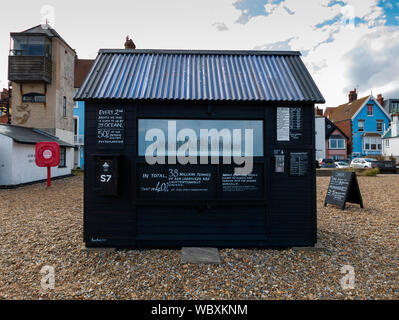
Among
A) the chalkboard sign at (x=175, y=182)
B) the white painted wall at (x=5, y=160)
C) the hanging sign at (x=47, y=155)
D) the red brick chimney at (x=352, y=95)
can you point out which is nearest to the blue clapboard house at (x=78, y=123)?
the hanging sign at (x=47, y=155)

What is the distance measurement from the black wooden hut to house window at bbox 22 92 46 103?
1905cm

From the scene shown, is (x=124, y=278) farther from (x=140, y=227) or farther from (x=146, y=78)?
(x=146, y=78)

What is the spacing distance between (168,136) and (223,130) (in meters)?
1.36

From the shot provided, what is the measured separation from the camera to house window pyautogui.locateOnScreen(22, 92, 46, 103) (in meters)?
19.3

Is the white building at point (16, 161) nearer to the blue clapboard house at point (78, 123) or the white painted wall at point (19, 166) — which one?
the white painted wall at point (19, 166)

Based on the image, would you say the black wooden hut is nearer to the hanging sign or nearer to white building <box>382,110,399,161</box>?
the hanging sign

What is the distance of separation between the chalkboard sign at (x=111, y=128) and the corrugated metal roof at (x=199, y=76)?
37cm

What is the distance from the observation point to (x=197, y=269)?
13.6 ft

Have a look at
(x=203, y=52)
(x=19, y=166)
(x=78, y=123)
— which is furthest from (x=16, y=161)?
(x=78, y=123)

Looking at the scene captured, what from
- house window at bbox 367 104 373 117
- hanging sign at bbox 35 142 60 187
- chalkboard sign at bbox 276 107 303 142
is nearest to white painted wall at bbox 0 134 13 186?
hanging sign at bbox 35 142 60 187

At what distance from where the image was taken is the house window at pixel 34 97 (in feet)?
63.5

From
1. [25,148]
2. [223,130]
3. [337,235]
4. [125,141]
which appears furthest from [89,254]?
[25,148]
